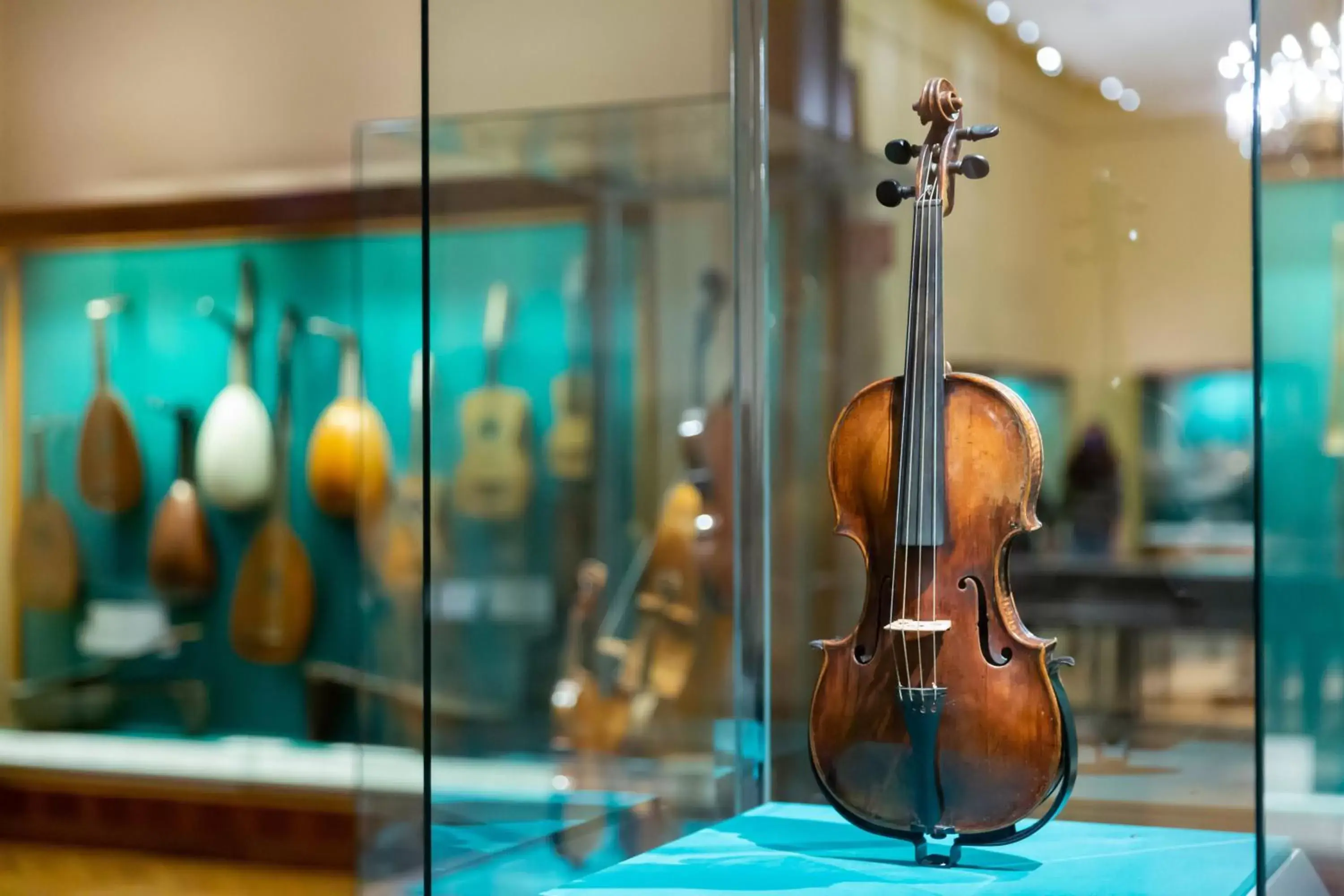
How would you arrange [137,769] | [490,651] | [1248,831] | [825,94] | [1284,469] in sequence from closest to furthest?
1. [1284,469]
2. [1248,831]
3. [825,94]
4. [490,651]
5. [137,769]

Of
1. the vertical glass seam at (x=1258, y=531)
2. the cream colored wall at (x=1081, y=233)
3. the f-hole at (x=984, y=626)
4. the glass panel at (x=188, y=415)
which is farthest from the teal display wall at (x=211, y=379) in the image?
the vertical glass seam at (x=1258, y=531)

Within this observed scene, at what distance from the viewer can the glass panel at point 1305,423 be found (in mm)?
1326

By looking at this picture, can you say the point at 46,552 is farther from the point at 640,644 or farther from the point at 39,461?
the point at 640,644

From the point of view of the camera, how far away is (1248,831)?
1.50 meters

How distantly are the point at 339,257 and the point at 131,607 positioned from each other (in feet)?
2.98

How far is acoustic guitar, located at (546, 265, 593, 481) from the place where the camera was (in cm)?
212

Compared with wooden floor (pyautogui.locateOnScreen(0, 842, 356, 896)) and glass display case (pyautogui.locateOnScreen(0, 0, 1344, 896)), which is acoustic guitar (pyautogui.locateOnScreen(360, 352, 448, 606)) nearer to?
glass display case (pyautogui.locateOnScreen(0, 0, 1344, 896))

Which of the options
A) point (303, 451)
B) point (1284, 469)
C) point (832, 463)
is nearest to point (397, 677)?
point (303, 451)

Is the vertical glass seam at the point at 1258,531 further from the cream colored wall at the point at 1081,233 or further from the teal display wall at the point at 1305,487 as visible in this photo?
the cream colored wall at the point at 1081,233

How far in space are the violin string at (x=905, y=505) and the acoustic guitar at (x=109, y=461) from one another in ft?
8.45

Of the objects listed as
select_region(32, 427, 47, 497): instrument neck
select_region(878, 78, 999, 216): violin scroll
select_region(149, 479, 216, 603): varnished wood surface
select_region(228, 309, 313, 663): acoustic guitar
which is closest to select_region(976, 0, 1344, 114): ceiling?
select_region(878, 78, 999, 216): violin scroll

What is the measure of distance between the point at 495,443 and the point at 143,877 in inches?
68.7

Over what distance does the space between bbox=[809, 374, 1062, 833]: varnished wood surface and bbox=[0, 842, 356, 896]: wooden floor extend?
2021 millimetres

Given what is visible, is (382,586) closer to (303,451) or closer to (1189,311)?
(303,451)
